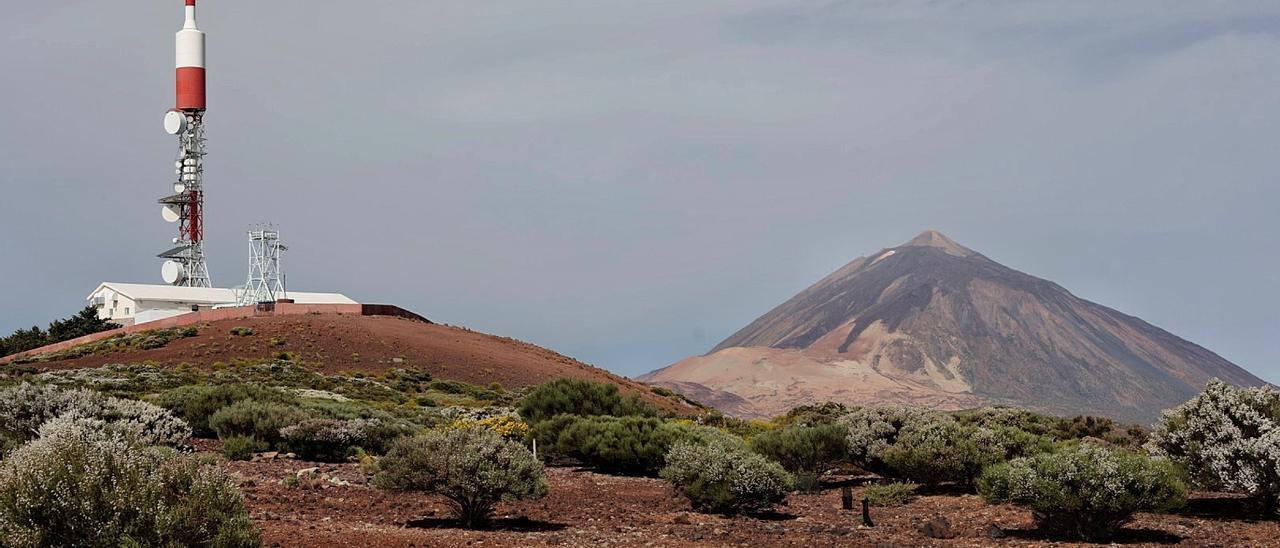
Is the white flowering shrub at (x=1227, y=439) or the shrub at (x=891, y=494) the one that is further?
the shrub at (x=891, y=494)

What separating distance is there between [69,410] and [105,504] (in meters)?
9.24

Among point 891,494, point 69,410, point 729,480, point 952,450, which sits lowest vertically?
point 891,494

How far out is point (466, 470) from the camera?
483 inches

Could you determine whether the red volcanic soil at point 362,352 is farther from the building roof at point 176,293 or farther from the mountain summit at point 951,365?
the mountain summit at point 951,365

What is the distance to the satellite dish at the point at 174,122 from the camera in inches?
2945

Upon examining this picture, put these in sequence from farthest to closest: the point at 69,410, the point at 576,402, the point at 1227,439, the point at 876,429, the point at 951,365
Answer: the point at 951,365, the point at 576,402, the point at 876,429, the point at 69,410, the point at 1227,439

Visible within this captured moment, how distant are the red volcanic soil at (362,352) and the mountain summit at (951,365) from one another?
63.2 m

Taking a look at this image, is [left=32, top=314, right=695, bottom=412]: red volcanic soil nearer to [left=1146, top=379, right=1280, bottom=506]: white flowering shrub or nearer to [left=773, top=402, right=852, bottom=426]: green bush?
[left=773, top=402, right=852, bottom=426]: green bush

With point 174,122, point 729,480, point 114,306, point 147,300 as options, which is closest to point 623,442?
point 729,480

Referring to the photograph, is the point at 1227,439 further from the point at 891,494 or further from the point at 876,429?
the point at 876,429

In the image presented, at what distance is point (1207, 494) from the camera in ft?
50.0

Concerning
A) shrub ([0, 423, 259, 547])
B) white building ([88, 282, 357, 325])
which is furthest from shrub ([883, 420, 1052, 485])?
white building ([88, 282, 357, 325])

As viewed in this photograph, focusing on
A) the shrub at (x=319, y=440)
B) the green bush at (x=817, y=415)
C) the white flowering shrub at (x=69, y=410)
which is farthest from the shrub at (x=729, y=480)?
the green bush at (x=817, y=415)

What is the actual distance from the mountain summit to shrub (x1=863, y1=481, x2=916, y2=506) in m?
102
